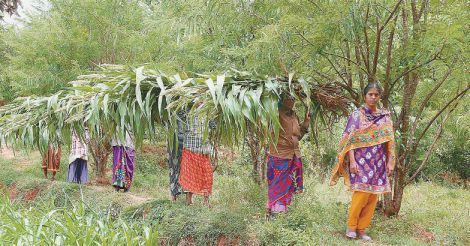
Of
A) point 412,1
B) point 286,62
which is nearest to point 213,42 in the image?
point 286,62

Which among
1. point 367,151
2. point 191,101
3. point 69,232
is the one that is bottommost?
point 69,232

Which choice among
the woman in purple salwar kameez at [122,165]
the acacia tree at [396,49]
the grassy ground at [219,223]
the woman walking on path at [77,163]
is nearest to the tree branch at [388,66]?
the acacia tree at [396,49]

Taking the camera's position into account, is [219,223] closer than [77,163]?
Yes

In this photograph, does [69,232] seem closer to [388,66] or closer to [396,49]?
[388,66]

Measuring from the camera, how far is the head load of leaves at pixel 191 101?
4227 millimetres

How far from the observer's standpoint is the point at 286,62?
479cm

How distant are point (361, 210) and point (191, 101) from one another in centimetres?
192

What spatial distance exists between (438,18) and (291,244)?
8.97 ft

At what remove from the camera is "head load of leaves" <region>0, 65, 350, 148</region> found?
4227mm

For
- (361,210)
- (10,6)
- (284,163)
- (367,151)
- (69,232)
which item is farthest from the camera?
(10,6)

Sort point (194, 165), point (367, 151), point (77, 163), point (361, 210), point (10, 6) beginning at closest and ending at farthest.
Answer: point (367, 151) → point (361, 210) → point (194, 165) → point (77, 163) → point (10, 6)

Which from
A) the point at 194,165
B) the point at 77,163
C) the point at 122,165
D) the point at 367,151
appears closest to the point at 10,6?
the point at 77,163

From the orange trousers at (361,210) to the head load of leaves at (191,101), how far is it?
0.97 metres

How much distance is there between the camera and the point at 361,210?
4.54m
